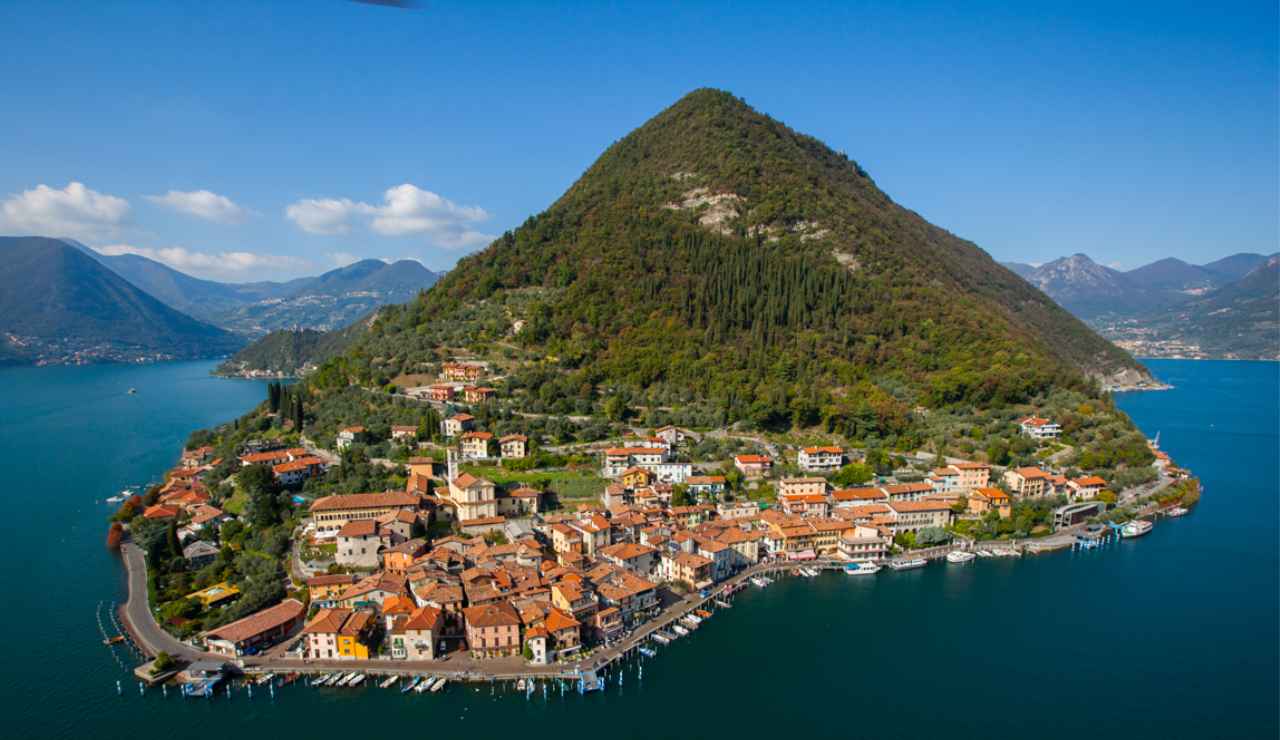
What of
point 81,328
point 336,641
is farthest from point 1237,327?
point 81,328

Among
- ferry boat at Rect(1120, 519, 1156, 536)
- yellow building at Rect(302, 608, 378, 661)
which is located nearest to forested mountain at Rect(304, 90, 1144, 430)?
ferry boat at Rect(1120, 519, 1156, 536)

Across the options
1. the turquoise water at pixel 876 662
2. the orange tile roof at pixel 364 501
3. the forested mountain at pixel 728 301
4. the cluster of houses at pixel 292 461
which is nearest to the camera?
the turquoise water at pixel 876 662

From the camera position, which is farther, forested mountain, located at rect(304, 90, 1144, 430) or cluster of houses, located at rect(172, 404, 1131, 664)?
forested mountain, located at rect(304, 90, 1144, 430)

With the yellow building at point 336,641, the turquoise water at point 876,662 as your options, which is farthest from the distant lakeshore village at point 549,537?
the turquoise water at point 876,662

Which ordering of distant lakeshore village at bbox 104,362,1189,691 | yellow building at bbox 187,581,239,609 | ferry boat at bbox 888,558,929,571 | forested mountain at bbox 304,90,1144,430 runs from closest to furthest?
distant lakeshore village at bbox 104,362,1189,691 → yellow building at bbox 187,581,239,609 → ferry boat at bbox 888,558,929,571 → forested mountain at bbox 304,90,1144,430

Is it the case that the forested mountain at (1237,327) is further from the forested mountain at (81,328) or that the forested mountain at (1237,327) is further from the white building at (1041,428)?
the forested mountain at (81,328)

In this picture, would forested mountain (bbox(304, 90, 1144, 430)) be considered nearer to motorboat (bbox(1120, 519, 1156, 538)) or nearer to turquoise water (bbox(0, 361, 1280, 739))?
motorboat (bbox(1120, 519, 1156, 538))
